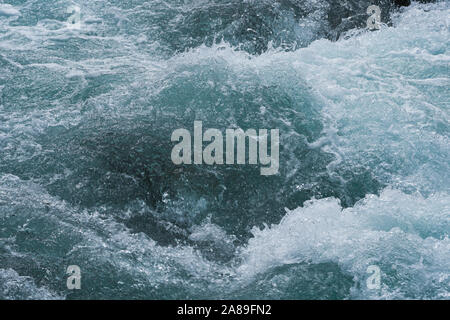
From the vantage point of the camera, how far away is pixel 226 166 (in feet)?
20.2

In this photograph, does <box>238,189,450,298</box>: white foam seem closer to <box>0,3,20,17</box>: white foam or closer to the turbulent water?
the turbulent water

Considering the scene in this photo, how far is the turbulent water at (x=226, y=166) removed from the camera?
4898 mm

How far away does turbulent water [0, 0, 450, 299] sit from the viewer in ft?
16.1

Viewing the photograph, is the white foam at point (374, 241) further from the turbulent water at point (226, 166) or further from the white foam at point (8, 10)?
the white foam at point (8, 10)

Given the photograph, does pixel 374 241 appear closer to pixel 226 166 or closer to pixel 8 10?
pixel 226 166

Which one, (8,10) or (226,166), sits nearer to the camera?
(226,166)

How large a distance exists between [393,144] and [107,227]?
3.80 m

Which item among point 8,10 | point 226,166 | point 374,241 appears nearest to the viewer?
point 374,241

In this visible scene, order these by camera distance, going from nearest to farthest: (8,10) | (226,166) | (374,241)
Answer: (374,241) < (226,166) < (8,10)

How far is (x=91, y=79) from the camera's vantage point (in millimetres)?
7629

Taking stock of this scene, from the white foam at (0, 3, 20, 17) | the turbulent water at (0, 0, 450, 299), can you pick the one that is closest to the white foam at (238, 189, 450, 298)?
the turbulent water at (0, 0, 450, 299)

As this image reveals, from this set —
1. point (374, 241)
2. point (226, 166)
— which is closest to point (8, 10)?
point (226, 166)

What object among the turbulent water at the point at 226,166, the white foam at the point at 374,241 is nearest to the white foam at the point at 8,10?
the turbulent water at the point at 226,166

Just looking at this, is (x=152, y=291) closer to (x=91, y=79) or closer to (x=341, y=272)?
(x=341, y=272)
